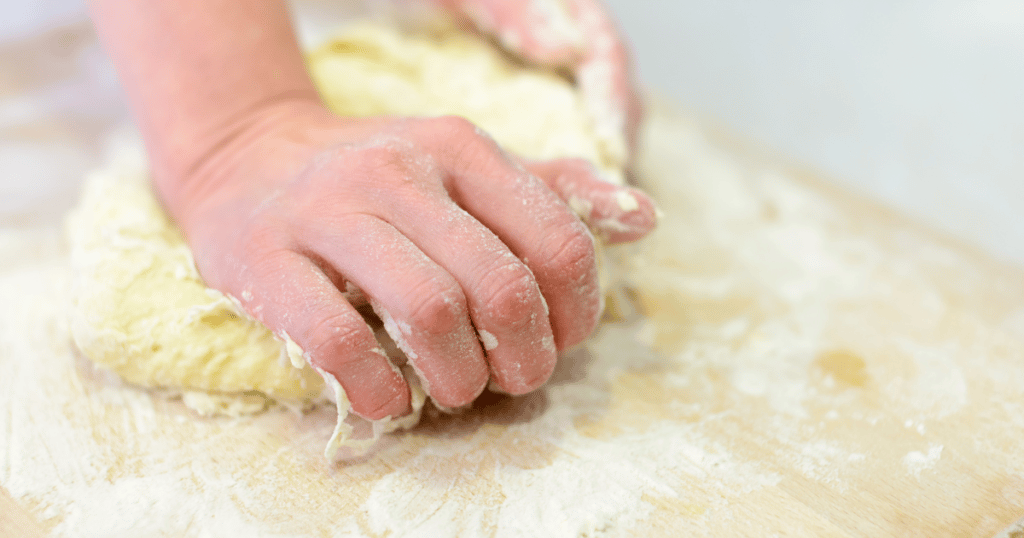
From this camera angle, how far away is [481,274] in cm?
68

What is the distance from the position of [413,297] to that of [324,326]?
9 centimetres

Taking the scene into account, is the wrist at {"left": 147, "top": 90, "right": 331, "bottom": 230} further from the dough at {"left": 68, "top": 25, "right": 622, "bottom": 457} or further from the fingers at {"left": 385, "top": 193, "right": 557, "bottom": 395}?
the fingers at {"left": 385, "top": 193, "right": 557, "bottom": 395}

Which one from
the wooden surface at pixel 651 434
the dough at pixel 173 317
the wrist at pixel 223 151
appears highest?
the wrist at pixel 223 151

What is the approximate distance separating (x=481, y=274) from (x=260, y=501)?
1.04 feet

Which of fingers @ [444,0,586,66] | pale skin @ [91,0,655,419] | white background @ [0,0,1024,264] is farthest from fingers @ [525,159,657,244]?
white background @ [0,0,1024,264]

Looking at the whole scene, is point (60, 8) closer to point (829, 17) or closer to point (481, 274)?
point (481, 274)

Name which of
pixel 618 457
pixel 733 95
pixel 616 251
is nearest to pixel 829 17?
pixel 733 95

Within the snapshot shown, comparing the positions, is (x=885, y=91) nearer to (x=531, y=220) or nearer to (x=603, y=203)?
(x=603, y=203)

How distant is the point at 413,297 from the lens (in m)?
0.65

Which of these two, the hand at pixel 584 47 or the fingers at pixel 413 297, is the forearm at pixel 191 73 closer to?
the fingers at pixel 413 297

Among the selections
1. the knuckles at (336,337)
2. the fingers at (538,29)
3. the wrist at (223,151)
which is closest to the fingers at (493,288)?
the knuckles at (336,337)

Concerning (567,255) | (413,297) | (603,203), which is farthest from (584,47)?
(413,297)

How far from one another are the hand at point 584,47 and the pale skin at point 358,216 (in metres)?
0.32

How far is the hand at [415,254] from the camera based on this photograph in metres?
0.67
